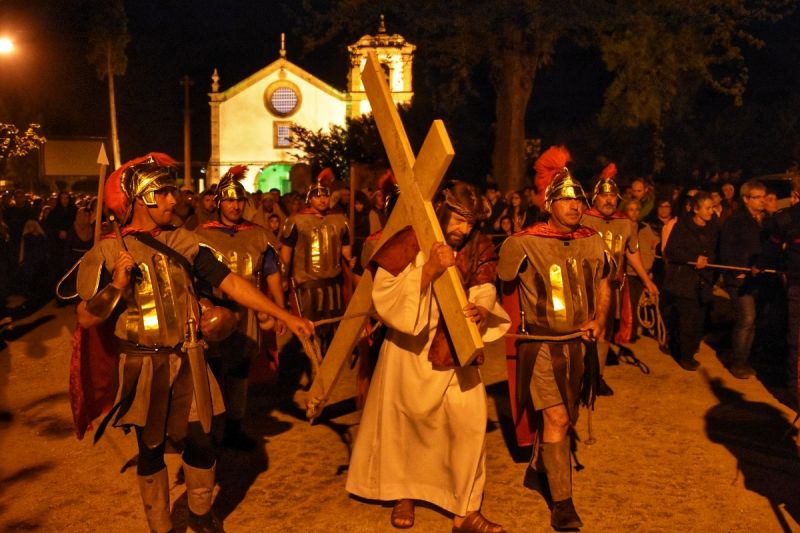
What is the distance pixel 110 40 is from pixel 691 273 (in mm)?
46183

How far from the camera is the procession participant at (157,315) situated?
4531mm

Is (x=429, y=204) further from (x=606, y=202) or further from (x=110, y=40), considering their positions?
(x=110, y=40)

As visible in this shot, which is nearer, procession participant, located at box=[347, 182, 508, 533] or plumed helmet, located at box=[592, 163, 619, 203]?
procession participant, located at box=[347, 182, 508, 533]

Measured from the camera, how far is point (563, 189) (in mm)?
5645

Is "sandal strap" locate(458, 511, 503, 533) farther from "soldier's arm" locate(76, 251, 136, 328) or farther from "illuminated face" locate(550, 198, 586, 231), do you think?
"soldier's arm" locate(76, 251, 136, 328)

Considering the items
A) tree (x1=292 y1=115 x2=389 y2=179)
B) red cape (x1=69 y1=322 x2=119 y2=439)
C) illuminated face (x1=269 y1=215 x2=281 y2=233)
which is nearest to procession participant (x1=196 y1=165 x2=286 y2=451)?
red cape (x1=69 y1=322 x2=119 y2=439)

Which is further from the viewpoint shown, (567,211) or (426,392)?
(567,211)

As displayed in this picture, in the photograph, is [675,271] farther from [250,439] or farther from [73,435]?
[73,435]

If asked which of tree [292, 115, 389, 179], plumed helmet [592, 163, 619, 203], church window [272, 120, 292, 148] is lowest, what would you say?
plumed helmet [592, 163, 619, 203]

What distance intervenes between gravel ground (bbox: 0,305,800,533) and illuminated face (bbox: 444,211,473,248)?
1.74 metres

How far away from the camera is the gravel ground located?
5527 mm

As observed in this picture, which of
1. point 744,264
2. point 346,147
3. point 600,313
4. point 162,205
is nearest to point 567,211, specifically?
point 600,313

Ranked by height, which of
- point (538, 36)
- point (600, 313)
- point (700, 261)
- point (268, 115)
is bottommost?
point (600, 313)

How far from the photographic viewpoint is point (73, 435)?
24.0 ft
